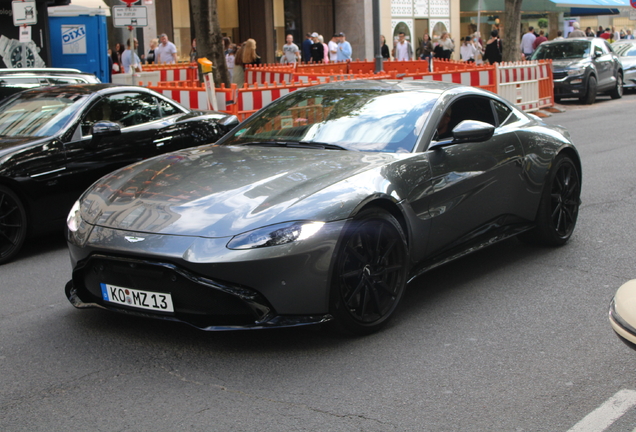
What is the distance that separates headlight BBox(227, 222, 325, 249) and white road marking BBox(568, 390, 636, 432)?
1.60m

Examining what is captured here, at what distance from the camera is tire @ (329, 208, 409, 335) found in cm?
436

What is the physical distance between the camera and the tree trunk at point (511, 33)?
79.2ft

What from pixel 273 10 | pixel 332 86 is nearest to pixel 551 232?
pixel 332 86

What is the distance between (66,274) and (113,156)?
1715 millimetres

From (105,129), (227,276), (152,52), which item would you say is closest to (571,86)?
(152,52)

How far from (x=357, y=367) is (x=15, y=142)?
436 cm

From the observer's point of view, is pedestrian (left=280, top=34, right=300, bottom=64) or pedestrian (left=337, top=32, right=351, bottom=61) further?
pedestrian (left=337, top=32, right=351, bottom=61)

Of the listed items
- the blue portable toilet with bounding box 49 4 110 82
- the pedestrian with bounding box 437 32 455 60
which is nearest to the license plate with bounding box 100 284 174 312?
the blue portable toilet with bounding box 49 4 110 82

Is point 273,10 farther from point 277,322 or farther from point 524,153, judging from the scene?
point 277,322

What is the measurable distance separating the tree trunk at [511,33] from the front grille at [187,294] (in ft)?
71.7

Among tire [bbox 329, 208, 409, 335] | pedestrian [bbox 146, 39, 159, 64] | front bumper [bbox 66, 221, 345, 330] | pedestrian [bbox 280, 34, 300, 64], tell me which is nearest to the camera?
front bumper [bbox 66, 221, 345, 330]

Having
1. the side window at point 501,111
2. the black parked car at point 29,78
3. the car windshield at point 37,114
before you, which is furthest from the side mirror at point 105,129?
the side window at point 501,111

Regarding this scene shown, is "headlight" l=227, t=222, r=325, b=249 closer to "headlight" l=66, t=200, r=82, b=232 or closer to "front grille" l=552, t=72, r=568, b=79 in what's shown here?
"headlight" l=66, t=200, r=82, b=232

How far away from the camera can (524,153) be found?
6098mm
